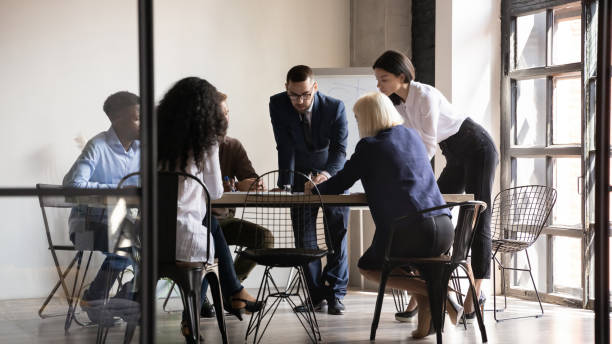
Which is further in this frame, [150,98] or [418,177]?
[418,177]

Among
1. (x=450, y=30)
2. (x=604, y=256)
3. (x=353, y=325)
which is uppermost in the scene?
(x=450, y=30)

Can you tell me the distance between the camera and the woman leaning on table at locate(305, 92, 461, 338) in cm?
364

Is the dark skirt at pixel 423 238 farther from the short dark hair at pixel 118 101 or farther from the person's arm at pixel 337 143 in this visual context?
the short dark hair at pixel 118 101

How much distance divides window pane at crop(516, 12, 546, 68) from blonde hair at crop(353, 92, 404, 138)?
88.5 inches

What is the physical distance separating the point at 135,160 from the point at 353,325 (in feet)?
7.09

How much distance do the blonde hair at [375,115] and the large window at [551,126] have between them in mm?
2014

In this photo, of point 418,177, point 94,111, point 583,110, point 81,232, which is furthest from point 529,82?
point 81,232

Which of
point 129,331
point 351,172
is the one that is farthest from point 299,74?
point 129,331

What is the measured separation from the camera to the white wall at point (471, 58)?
5.57 meters

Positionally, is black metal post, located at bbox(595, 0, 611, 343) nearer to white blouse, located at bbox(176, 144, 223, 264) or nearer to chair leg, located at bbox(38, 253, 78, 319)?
white blouse, located at bbox(176, 144, 223, 264)

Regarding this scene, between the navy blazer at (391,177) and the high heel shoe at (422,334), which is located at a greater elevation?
the navy blazer at (391,177)

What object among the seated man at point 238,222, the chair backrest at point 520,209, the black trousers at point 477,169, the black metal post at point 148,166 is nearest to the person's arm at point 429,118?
the black trousers at point 477,169

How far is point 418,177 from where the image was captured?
3674 mm

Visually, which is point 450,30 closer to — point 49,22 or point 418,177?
point 418,177
